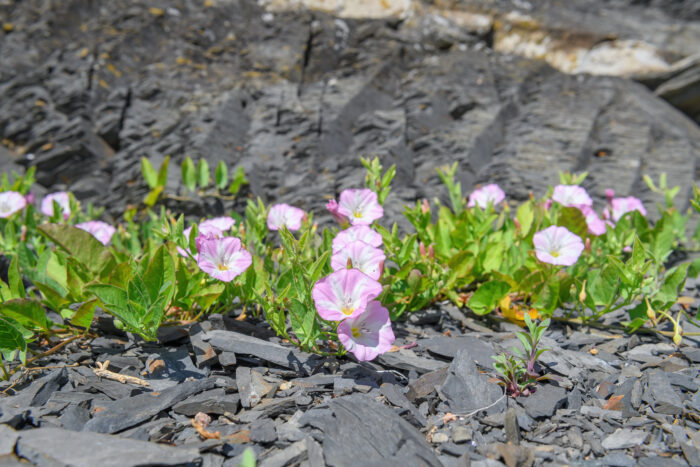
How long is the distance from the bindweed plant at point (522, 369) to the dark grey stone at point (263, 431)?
0.82 metres

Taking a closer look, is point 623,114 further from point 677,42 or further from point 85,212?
Result: point 85,212

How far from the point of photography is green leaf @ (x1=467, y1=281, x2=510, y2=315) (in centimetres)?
240

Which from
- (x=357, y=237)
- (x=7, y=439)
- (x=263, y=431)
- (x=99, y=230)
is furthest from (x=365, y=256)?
(x=99, y=230)

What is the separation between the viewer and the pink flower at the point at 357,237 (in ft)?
7.20

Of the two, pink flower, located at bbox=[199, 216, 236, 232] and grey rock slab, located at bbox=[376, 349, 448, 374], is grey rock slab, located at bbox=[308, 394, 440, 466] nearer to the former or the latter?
grey rock slab, located at bbox=[376, 349, 448, 374]

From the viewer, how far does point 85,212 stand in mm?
3760

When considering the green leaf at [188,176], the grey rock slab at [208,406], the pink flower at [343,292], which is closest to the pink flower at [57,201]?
the green leaf at [188,176]

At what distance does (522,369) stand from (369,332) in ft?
1.96

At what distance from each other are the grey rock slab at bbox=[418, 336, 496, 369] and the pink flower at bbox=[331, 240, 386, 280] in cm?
41

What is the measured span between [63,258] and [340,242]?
1330 mm

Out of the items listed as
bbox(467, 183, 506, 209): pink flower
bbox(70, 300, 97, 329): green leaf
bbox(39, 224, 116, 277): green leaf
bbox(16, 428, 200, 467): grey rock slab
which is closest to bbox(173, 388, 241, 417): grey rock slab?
bbox(16, 428, 200, 467): grey rock slab

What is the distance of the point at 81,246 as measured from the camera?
241 centimetres

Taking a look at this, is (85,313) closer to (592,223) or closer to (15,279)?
(15,279)

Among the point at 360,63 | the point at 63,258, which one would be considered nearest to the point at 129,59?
the point at 360,63
